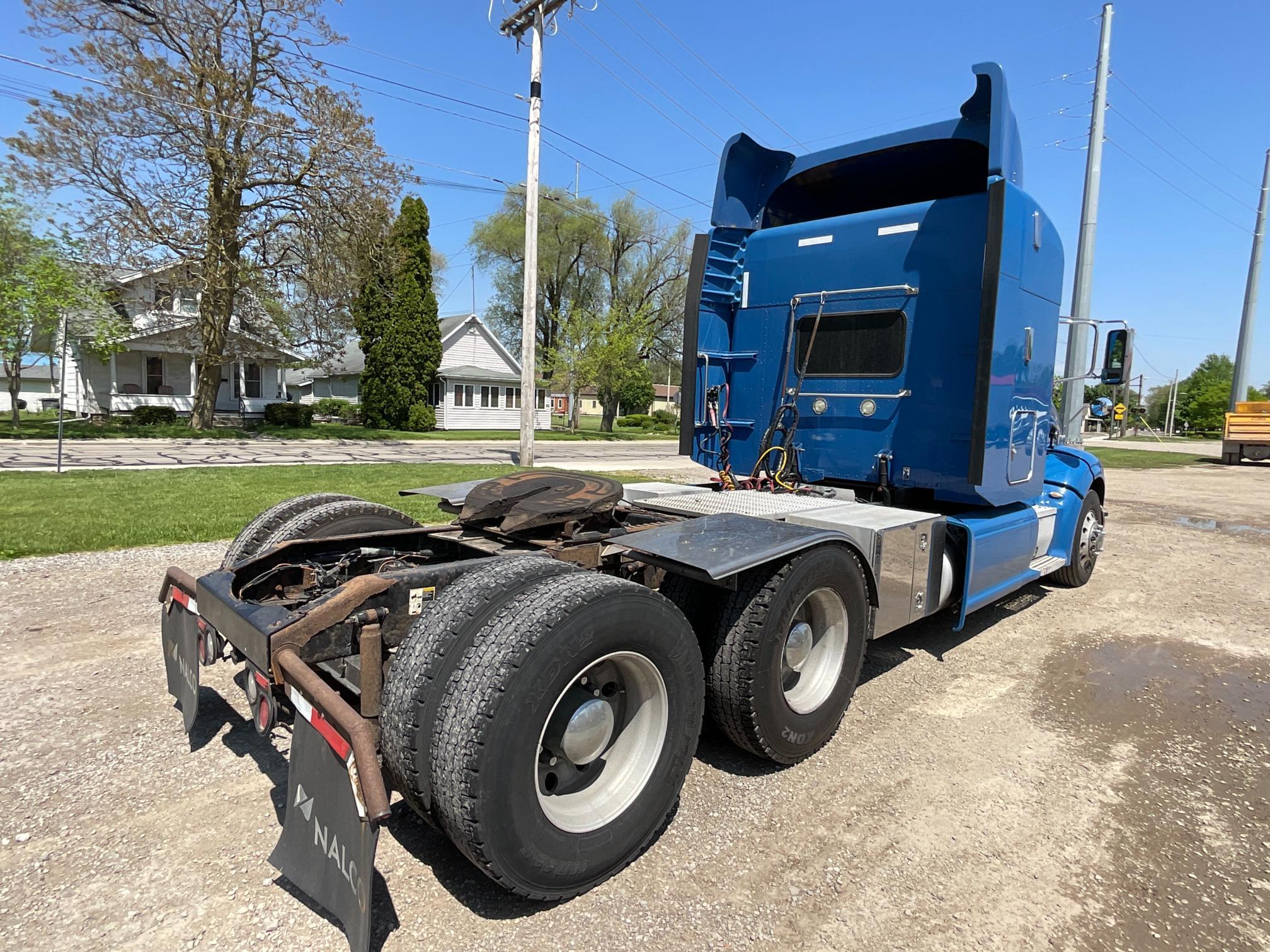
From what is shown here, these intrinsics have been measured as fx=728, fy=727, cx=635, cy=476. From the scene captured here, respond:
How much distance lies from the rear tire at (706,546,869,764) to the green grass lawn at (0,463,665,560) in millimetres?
4297

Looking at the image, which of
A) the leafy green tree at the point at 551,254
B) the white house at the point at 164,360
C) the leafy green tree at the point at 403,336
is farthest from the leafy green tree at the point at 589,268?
the white house at the point at 164,360

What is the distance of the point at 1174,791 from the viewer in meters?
3.24

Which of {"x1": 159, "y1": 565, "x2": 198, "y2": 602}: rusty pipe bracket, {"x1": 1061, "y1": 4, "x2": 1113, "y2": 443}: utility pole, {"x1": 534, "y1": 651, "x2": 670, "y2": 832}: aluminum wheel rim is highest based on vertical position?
{"x1": 1061, "y1": 4, "x2": 1113, "y2": 443}: utility pole

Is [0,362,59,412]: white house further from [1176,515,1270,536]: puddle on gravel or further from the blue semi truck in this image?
[1176,515,1270,536]: puddle on gravel

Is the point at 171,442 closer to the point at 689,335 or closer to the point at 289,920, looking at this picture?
the point at 689,335

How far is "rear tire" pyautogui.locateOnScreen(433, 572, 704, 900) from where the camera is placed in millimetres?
2092

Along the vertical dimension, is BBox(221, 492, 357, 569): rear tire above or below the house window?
below

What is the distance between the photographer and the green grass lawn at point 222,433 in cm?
2272

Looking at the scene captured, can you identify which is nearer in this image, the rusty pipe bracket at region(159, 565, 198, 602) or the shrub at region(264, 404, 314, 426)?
the rusty pipe bracket at region(159, 565, 198, 602)

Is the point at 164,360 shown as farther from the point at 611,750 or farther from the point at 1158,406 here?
the point at 1158,406

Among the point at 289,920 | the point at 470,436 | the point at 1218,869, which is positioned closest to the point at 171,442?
the point at 470,436

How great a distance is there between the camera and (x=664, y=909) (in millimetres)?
2357

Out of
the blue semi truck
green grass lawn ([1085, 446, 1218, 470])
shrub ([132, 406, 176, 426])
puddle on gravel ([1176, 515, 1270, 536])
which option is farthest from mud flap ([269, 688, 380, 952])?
shrub ([132, 406, 176, 426])

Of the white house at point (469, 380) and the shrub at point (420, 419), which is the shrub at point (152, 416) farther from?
the shrub at point (420, 419)
